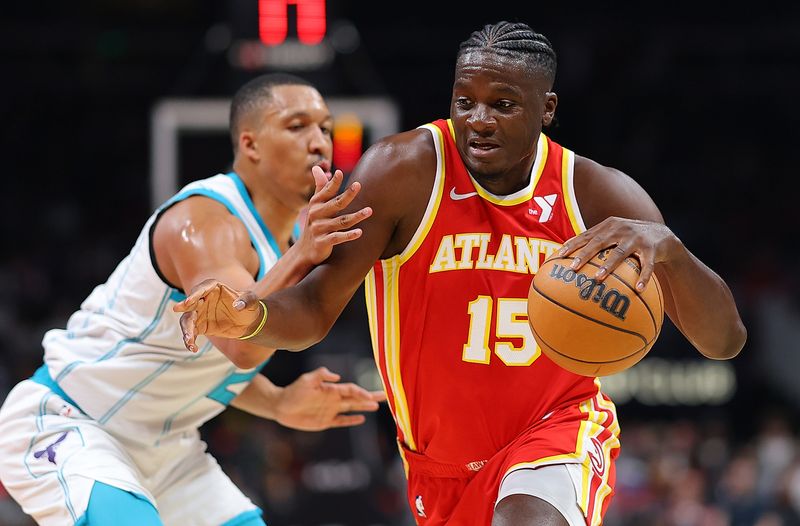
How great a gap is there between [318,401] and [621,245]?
6.13 ft

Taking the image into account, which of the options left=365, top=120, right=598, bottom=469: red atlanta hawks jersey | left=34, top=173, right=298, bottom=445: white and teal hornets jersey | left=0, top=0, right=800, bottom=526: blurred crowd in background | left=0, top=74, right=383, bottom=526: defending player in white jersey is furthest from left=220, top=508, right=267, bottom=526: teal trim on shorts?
left=0, top=0, right=800, bottom=526: blurred crowd in background

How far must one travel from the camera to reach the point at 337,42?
9656mm

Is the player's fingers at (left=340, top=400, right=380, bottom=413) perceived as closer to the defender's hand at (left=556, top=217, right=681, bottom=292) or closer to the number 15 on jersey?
the number 15 on jersey

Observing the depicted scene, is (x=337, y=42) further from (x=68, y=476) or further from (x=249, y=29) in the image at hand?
(x=68, y=476)

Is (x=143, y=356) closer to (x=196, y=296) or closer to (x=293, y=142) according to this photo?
(x=293, y=142)

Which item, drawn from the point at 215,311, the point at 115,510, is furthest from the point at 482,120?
the point at 115,510

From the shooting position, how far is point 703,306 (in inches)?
139

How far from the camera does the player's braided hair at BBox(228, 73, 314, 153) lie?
4.63 m

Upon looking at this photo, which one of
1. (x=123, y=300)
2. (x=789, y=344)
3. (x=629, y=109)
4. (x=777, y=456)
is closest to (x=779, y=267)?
(x=789, y=344)

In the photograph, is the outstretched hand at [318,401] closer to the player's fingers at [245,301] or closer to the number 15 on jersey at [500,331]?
the number 15 on jersey at [500,331]

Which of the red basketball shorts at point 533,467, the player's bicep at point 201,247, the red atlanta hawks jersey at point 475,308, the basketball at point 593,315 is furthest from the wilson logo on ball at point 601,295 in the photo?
the player's bicep at point 201,247

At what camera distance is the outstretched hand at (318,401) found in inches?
183

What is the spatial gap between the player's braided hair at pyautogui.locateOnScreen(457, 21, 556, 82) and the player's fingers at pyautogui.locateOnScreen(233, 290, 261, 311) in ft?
3.42

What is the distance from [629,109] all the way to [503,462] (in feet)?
42.3
